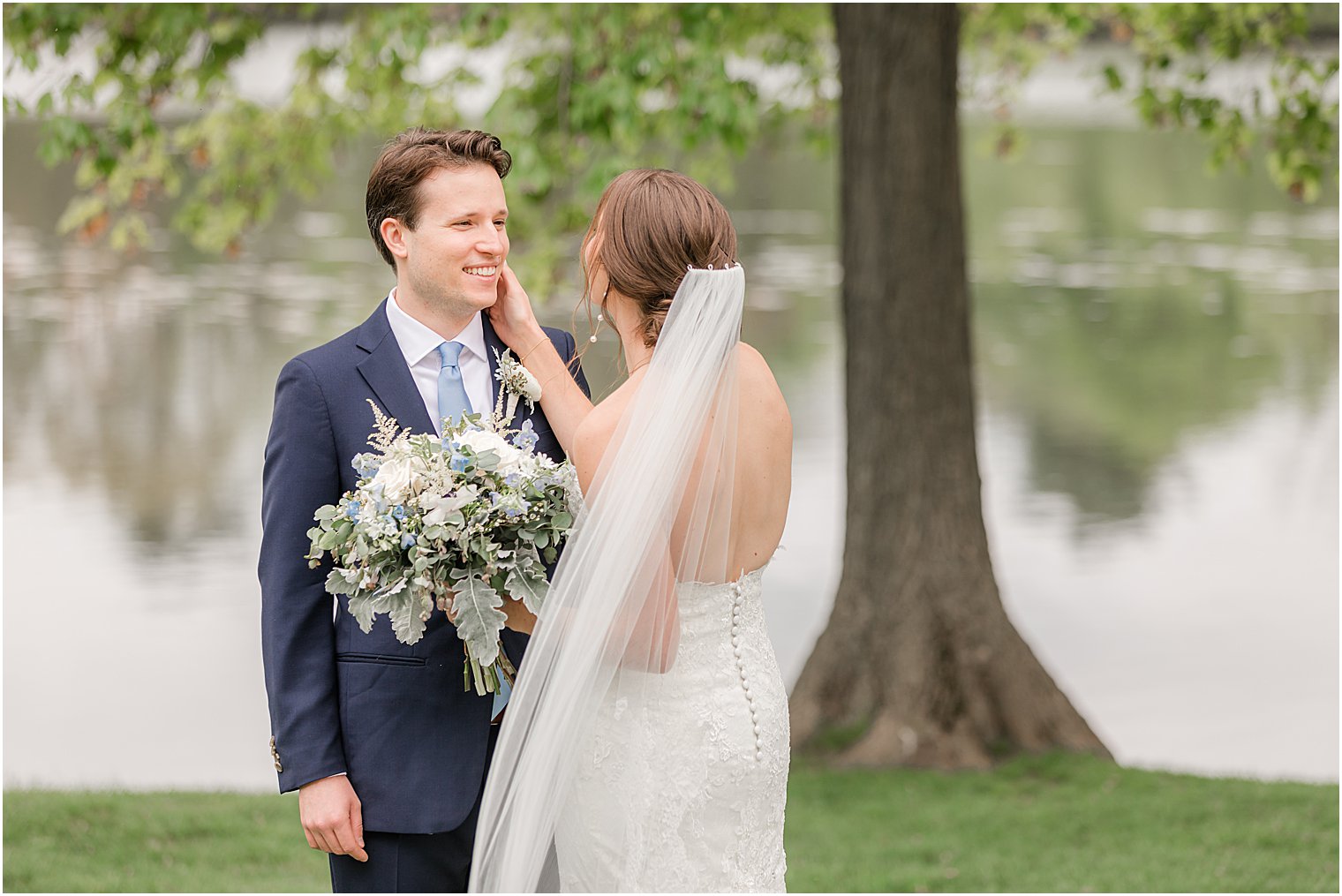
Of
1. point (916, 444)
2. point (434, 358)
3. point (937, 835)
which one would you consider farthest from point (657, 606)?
point (916, 444)

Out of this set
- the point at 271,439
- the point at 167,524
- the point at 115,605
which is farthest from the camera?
the point at 167,524

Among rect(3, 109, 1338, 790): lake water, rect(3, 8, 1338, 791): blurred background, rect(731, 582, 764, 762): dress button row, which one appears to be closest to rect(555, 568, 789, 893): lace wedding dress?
rect(731, 582, 764, 762): dress button row

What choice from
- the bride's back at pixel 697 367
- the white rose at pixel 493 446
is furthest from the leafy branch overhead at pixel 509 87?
the white rose at pixel 493 446

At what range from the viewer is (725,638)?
315 centimetres

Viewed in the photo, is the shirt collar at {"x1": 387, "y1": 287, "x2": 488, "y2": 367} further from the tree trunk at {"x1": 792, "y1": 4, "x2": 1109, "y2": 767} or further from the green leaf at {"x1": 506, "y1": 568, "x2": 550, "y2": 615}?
the tree trunk at {"x1": 792, "y1": 4, "x2": 1109, "y2": 767}

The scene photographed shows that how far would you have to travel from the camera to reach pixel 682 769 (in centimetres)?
310

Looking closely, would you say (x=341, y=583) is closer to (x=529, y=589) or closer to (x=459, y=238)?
(x=529, y=589)

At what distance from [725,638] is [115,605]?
8.10 meters

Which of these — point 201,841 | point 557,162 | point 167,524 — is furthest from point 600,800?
point 167,524

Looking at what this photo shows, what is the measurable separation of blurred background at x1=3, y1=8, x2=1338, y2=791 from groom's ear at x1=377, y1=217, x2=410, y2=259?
361 cm

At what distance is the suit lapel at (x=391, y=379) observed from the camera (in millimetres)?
3070

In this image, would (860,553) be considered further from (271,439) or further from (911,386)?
(271,439)

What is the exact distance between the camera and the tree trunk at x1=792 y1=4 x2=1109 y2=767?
23.3 feet

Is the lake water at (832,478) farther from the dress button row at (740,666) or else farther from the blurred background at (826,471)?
the dress button row at (740,666)
